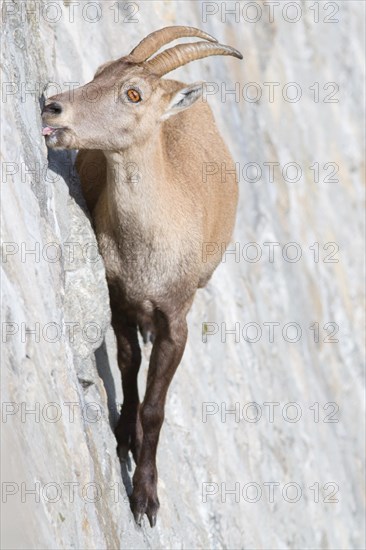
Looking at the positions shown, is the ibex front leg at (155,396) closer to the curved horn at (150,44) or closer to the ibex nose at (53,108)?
the ibex nose at (53,108)

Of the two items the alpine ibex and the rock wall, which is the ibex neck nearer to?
the alpine ibex

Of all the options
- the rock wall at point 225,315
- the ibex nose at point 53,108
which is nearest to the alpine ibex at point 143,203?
the ibex nose at point 53,108

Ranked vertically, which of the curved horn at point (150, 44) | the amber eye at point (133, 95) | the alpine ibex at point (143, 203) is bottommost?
the alpine ibex at point (143, 203)

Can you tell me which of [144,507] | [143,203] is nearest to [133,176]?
[143,203]

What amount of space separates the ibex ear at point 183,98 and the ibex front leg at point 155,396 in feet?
4.54

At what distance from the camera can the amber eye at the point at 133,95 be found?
7875mm

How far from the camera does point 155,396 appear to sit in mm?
8352

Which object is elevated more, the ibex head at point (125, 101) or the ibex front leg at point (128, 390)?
the ibex head at point (125, 101)

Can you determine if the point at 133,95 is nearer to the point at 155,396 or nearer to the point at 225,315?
the point at 155,396

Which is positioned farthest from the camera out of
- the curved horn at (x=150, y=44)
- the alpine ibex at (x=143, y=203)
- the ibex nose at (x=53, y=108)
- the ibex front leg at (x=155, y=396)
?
the ibex front leg at (x=155, y=396)

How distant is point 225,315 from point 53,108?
4695 mm

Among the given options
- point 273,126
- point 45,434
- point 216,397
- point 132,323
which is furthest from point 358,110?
point 45,434

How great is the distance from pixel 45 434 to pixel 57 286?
3.99 feet

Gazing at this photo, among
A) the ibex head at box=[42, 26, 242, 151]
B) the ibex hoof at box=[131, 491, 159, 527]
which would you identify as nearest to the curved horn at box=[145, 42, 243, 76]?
the ibex head at box=[42, 26, 242, 151]
